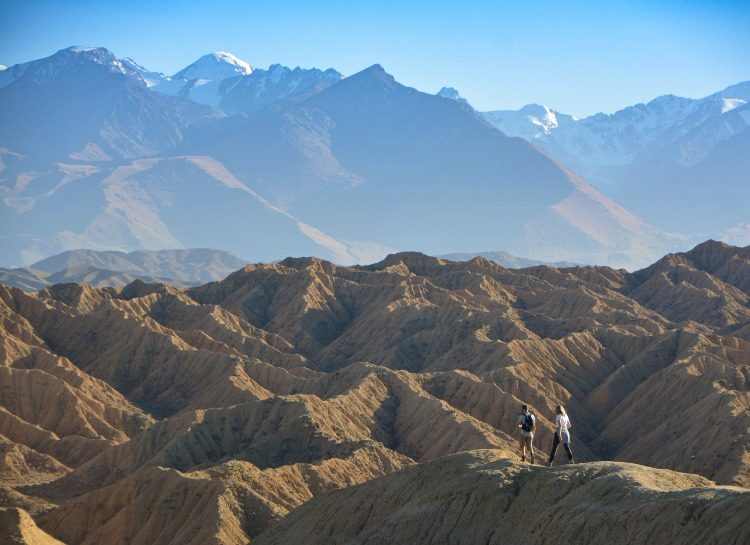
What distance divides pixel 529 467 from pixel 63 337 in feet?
353

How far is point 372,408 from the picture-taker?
104m

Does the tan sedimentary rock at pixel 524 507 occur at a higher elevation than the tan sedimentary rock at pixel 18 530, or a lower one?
higher

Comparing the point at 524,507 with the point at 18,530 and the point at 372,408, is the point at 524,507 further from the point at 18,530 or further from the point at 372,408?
the point at 372,408

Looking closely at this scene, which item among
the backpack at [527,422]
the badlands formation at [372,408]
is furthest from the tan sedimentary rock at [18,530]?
the backpack at [527,422]

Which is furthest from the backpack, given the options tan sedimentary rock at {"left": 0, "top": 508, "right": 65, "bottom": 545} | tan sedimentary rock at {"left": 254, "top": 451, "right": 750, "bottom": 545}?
tan sedimentary rock at {"left": 0, "top": 508, "right": 65, "bottom": 545}

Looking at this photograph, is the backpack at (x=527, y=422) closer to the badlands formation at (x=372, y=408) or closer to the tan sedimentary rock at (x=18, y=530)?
the badlands formation at (x=372, y=408)

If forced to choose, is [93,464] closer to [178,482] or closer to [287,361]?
[178,482]

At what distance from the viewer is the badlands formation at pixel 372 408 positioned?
1847 inches

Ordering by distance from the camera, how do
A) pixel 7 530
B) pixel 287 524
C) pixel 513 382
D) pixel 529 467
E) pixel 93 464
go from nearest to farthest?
pixel 529 467
pixel 287 524
pixel 7 530
pixel 93 464
pixel 513 382

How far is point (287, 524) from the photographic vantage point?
5712 cm

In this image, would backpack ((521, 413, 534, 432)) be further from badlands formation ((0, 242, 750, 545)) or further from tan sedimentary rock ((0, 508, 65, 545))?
tan sedimentary rock ((0, 508, 65, 545))

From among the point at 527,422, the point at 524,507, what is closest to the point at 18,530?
the point at 527,422

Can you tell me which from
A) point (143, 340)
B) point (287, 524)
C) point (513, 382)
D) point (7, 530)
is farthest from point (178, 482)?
point (143, 340)

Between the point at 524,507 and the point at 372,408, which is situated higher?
the point at 524,507
